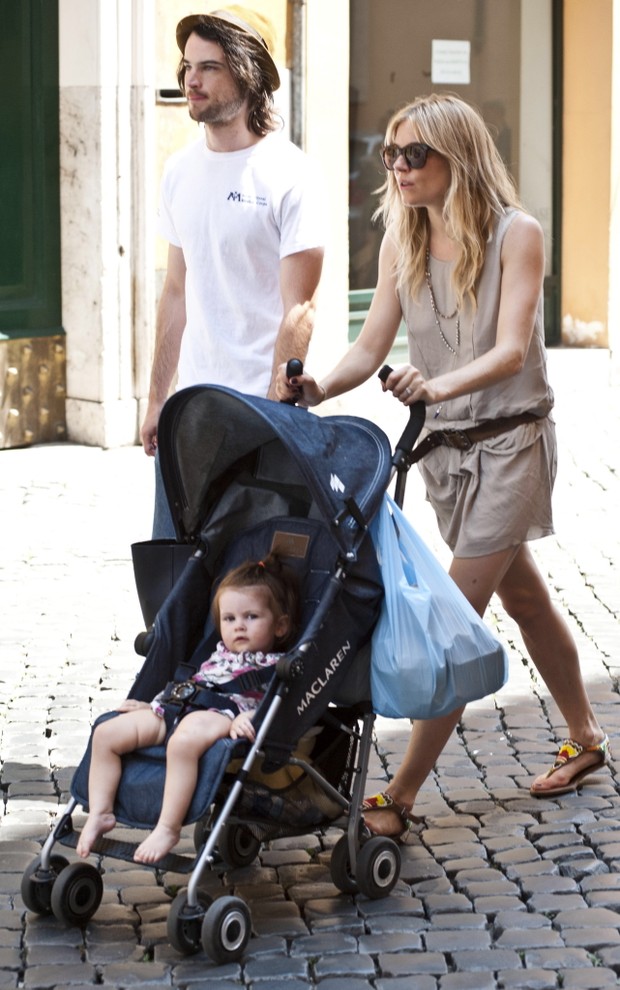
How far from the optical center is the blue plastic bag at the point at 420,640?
14.2 feet

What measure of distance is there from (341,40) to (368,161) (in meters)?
1.06

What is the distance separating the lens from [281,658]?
164 inches

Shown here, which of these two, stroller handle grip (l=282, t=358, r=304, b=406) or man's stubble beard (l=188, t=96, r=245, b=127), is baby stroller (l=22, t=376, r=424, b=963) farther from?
man's stubble beard (l=188, t=96, r=245, b=127)

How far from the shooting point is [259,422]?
4535 millimetres

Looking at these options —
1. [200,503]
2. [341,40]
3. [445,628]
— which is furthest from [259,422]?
[341,40]

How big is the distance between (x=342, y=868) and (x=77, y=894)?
2.16 feet

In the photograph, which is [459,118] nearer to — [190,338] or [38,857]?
[190,338]

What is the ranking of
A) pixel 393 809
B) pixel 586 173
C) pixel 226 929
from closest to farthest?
pixel 226 929
pixel 393 809
pixel 586 173

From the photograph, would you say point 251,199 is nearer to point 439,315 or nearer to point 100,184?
point 439,315

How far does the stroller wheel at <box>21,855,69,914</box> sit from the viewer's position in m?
4.27

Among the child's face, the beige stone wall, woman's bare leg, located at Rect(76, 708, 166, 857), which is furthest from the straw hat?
the beige stone wall

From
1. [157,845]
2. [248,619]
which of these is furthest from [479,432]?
[157,845]

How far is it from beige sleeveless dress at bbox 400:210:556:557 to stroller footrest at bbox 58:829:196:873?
4.23ft

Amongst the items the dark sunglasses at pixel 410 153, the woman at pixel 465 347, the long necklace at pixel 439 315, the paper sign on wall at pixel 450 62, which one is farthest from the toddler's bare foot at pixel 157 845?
the paper sign on wall at pixel 450 62
